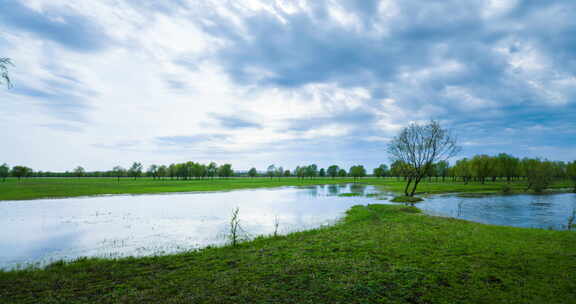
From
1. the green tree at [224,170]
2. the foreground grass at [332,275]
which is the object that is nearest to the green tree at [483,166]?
the foreground grass at [332,275]

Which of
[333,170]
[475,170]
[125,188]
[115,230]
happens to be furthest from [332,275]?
[333,170]

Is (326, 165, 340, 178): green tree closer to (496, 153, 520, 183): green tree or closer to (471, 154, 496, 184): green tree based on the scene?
(496, 153, 520, 183): green tree

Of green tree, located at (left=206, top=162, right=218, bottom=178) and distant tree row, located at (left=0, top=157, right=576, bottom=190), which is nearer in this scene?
distant tree row, located at (left=0, top=157, right=576, bottom=190)

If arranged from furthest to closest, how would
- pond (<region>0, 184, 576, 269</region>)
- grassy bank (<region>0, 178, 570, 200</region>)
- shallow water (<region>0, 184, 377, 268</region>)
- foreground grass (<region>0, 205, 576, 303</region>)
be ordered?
grassy bank (<region>0, 178, 570, 200</region>) < pond (<region>0, 184, 576, 269</region>) < shallow water (<region>0, 184, 377, 268</region>) < foreground grass (<region>0, 205, 576, 303</region>)

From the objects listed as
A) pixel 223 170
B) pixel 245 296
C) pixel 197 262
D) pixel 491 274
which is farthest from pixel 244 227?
pixel 223 170

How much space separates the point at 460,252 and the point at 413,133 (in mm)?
33827

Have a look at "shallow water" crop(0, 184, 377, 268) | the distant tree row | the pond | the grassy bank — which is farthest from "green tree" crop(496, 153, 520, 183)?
"shallow water" crop(0, 184, 377, 268)

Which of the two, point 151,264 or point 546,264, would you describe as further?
point 151,264

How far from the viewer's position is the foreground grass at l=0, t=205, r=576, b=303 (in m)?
7.12

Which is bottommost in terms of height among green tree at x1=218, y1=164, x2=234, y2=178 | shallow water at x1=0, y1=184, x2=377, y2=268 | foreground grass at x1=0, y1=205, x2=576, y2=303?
shallow water at x1=0, y1=184, x2=377, y2=268

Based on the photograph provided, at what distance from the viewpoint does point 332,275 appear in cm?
878

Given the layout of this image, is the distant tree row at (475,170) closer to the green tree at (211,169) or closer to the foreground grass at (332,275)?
the green tree at (211,169)

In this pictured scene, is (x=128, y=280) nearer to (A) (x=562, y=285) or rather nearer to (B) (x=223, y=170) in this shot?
(A) (x=562, y=285)

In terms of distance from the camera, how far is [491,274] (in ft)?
27.8
